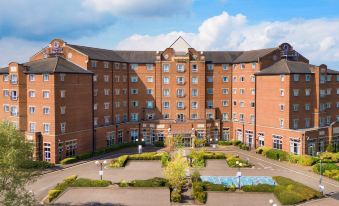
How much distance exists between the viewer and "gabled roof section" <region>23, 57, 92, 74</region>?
5653 centimetres

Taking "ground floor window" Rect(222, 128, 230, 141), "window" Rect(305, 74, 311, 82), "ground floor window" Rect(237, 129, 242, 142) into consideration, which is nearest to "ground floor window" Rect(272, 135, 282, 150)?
"ground floor window" Rect(237, 129, 242, 142)

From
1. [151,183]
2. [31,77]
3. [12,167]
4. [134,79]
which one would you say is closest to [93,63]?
[31,77]

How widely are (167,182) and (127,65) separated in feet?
124

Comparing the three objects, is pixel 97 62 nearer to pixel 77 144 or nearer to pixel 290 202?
pixel 77 144

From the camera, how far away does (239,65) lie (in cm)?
7462

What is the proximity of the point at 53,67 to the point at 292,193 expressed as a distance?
38.9 m

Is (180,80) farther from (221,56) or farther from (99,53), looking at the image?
(99,53)

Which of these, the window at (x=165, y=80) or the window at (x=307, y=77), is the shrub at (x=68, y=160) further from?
the window at (x=307, y=77)

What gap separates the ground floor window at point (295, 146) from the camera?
60562 millimetres

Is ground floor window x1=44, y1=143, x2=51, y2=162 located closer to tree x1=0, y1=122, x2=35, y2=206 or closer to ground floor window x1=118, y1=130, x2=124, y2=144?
ground floor window x1=118, y1=130, x2=124, y2=144

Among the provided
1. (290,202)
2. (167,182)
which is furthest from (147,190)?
(290,202)

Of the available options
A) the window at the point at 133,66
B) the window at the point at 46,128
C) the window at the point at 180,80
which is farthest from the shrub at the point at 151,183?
the window at the point at 133,66

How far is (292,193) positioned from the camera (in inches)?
1534

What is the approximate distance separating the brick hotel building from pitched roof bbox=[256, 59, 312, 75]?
210 millimetres
